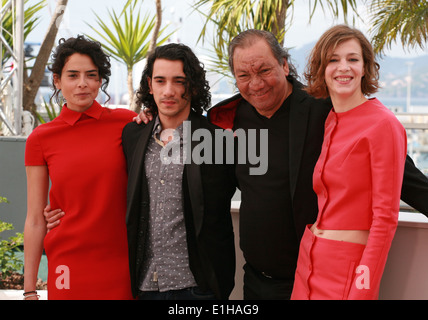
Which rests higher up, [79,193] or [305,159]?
[305,159]

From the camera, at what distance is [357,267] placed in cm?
145

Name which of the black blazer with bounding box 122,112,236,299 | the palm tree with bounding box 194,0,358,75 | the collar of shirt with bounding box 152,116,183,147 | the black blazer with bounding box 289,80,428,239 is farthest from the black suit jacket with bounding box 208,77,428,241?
the palm tree with bounding box 194,0,358,75

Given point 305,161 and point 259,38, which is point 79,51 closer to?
point 259,38

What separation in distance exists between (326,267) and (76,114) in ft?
3.47

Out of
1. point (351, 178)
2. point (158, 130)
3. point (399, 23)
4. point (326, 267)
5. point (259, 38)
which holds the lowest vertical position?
point (326, 267)

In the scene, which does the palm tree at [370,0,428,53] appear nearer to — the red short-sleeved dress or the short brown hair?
the short brown hair

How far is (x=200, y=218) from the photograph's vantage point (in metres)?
1.68

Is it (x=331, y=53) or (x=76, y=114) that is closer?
(x=331, y=53)

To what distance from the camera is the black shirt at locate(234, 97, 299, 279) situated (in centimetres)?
175

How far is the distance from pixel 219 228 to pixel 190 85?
0.50 m

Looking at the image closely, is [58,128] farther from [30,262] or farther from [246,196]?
[246,196]

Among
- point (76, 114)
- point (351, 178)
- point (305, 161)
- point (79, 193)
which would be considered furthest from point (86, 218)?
point (351, 178)
